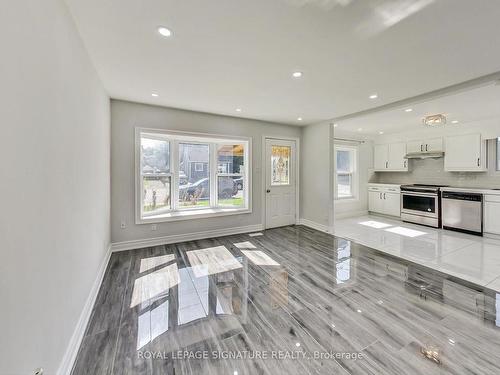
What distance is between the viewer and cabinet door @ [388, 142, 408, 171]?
5.98 m

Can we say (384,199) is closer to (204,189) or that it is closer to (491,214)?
(491,214)

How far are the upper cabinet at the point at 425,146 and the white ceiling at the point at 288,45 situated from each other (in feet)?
10.7

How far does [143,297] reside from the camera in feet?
7.52

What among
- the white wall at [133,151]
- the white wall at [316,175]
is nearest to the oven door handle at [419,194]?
the white wall at [316,175]

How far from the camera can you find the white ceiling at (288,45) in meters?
1.57

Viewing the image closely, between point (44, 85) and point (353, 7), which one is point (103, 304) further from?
point (353, 7)

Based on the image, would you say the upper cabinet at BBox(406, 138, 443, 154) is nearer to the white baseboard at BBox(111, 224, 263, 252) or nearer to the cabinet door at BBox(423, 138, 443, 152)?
the cabinet door at BBox(423, 138, 443, 152)

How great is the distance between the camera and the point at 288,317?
2002 millimetres

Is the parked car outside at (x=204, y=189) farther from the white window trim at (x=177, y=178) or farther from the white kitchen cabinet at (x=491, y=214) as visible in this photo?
the white kitchen cabinet at (x=491, y=214)

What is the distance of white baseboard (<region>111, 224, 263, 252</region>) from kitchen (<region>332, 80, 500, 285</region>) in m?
2.10

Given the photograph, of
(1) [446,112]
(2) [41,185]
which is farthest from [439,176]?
(2) [41,185]

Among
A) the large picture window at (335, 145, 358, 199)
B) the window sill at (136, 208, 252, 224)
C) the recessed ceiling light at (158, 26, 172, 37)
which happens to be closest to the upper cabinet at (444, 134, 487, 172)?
the large picture window at (335, 145, 358, 199)

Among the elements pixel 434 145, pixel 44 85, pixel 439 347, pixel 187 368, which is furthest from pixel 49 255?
pixel 434 145

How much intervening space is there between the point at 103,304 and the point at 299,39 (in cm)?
317
